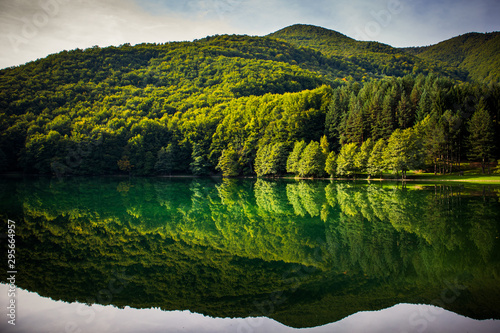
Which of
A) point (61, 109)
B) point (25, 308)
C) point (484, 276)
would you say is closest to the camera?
point (25, 308)

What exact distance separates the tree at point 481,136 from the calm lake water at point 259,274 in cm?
5252

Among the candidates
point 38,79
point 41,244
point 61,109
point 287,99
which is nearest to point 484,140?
point 287,99

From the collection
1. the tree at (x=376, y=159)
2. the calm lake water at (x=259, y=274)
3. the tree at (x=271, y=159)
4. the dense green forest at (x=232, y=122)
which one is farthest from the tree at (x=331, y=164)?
the calm lake water at (x=259, y=274)

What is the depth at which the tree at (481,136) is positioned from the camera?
214 ft

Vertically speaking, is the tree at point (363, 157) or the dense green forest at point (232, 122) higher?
the dense green forest at point (232, 122)

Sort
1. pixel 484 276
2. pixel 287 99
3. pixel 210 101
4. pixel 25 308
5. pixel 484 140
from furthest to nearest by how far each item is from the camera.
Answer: pixel 210 101 < pixel 287 99 < pixel 484 140 < pixel 484 276 < pixel 25 308

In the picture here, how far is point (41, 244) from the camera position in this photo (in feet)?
55.1

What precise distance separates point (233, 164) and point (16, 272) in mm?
71412

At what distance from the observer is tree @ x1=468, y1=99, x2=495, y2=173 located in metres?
65.1

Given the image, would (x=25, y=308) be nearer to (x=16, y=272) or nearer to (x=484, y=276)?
(x=16, y=272)

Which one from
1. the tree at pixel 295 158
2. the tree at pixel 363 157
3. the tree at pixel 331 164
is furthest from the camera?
the tree at pixel 295 158
